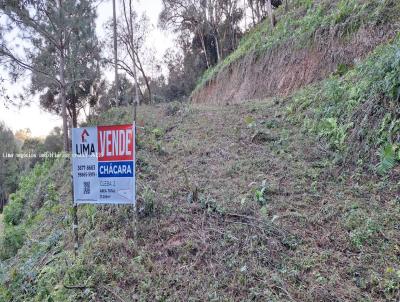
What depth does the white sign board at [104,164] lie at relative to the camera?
11.8 ft

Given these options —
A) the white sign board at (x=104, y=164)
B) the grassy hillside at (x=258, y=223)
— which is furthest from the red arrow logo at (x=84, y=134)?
the grassy hillside at (x=258, y=223)

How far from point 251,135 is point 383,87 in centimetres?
278

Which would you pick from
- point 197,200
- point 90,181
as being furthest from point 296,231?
point 90,181

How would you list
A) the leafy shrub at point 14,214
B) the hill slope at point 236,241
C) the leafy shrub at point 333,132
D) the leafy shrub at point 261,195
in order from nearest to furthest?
the hill slope at point 236,241 → the leafy shrub at point 261,195 → the leafy shrub at point 333,132 → the leafy shrub at point 14,214

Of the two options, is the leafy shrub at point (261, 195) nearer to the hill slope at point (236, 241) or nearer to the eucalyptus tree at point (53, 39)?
the hill slope at point (236, 241)

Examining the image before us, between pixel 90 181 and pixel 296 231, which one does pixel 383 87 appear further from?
pixel 90 181

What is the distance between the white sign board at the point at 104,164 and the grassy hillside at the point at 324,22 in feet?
20.9

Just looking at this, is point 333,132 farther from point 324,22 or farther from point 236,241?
point 324,22

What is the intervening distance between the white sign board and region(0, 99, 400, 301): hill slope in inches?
21.7

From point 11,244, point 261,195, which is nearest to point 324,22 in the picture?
point 261,195

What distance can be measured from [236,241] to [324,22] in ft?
25.2

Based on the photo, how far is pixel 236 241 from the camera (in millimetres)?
3578

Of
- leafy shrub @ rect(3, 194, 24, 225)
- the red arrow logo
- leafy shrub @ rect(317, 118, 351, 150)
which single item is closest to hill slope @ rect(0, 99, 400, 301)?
leafy shrub @ rect(317, 118, 351, 150)

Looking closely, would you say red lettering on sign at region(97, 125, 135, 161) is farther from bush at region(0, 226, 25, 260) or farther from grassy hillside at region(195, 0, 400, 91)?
grassy hillside at region(195, 0, 400, 91)
